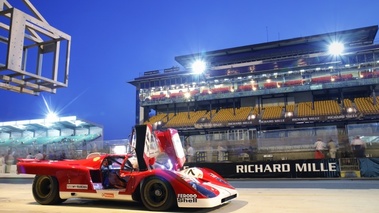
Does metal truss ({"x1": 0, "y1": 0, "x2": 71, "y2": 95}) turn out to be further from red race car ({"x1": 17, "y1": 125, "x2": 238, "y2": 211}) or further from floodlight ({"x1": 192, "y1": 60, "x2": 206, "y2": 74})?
floodlight ({"x1": 192, "y1": 60, "x2": 206, "y2": 74})

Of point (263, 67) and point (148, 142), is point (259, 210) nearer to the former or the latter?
A: point (148, 142)

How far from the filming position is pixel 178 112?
40500 millimetres

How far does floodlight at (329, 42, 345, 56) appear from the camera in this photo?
34.2 metres

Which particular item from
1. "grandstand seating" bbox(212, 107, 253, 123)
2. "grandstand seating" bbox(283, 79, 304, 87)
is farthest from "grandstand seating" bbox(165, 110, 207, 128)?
"grandstand seating" bbox(283, 79, 304, 87)

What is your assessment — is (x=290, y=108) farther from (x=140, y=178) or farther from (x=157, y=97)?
(x=140, y=178)

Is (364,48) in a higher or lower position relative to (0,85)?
higher

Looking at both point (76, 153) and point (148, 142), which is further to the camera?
point (76, 153)

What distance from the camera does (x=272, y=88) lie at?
33.9m

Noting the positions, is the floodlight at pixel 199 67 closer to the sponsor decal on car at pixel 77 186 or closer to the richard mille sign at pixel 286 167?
the richard mille sign at pixel 286 167

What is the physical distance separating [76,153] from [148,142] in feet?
59.5

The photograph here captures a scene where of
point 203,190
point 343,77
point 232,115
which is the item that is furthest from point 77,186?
point 343,77

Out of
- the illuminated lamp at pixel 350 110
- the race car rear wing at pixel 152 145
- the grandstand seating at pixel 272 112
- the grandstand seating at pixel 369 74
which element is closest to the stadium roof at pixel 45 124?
the grandstand seating at pixel 272 112

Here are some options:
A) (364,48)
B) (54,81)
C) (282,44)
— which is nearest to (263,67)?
(282,44)

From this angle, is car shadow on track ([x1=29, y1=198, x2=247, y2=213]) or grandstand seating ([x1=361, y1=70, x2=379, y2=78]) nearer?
car shadow on track ([x1=29, y1=198, x2=247, y2=213])
